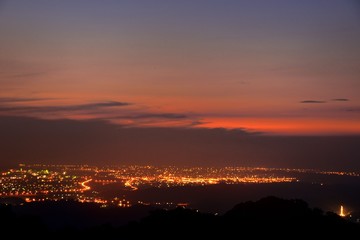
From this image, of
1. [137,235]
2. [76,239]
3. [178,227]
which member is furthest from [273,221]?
[76,239]

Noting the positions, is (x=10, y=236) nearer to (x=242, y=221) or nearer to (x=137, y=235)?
(x=137, y=235)

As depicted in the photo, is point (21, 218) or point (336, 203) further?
point (336, 203)

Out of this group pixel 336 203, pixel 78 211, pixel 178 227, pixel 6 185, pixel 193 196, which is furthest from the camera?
pixel 6 185

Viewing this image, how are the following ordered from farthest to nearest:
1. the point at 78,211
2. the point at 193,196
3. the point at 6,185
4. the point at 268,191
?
the point at 6,185, the point at 268,191, the point at 193,196, the point at 78,211

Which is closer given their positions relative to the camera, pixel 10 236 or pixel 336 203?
pixel 10 236

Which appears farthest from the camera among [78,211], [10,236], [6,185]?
[6,185]

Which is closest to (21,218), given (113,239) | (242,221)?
(113,239)

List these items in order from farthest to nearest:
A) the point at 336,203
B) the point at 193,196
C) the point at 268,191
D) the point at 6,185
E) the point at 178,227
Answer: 1. the point at 6,185
2. the point at 268,191
3. the point at 193,196
4. the point at 336,203
5. the point at 178,227

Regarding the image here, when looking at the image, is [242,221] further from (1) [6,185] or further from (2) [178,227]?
(1) [6,185]

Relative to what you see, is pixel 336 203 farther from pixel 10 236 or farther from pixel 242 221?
pixel 10 236
